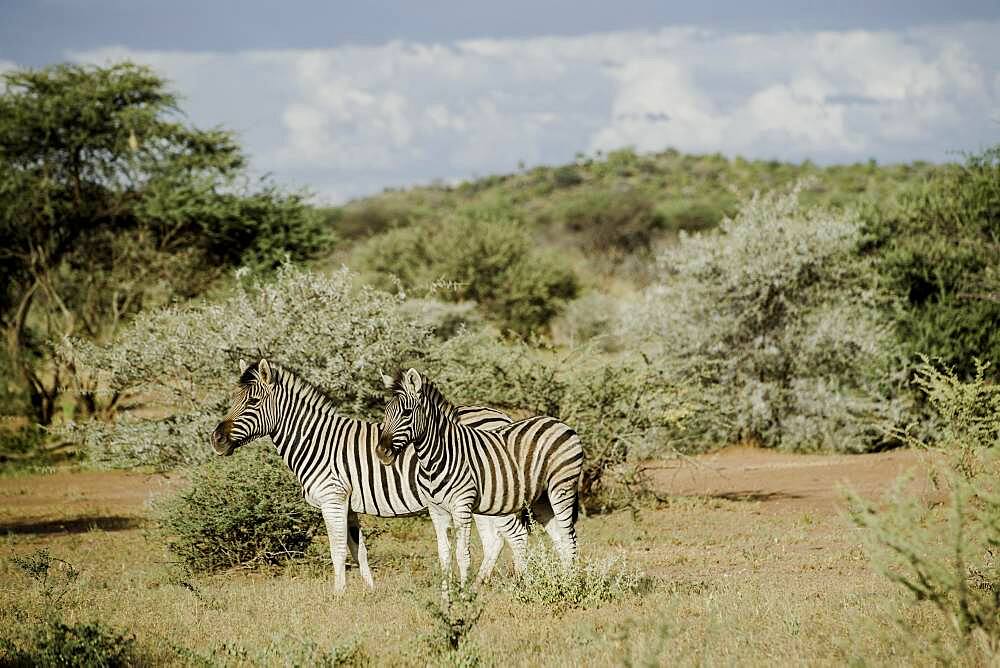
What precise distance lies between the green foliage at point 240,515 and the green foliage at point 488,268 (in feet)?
82.2

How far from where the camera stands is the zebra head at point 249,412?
1001cm

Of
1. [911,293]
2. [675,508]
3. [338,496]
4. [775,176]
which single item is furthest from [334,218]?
[338,496]

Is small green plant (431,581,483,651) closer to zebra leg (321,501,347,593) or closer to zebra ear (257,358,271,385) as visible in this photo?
zebra leg (321,501,347,593)

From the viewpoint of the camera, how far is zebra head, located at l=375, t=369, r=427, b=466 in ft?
30.7

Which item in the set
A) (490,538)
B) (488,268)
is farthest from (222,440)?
(488,268)

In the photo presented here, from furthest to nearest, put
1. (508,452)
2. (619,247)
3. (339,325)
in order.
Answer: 1. (619,247)
2. (339,325)
3. (508,452)

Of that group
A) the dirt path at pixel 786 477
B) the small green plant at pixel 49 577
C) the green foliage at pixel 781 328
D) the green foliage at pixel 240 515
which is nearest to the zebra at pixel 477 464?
the green foliage at pixel 240 515

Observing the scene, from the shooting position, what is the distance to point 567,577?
9.07 metres

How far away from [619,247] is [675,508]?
139 ft

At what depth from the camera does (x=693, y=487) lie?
19.4m

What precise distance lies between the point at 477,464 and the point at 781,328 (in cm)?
1663

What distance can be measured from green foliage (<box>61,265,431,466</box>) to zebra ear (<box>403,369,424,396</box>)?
4.26 metres

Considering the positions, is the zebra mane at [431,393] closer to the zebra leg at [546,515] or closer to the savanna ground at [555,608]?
the zebra leg at [546,515]

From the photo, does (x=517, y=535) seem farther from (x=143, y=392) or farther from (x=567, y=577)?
(x=143, y=392)
